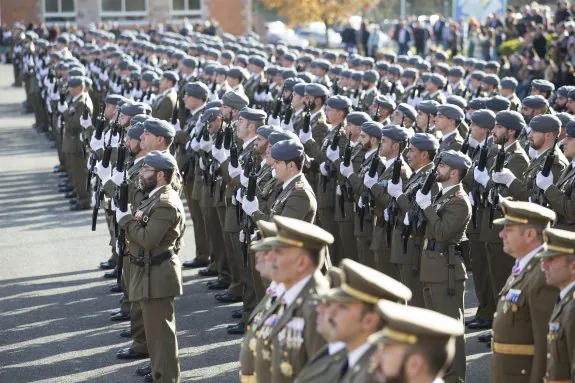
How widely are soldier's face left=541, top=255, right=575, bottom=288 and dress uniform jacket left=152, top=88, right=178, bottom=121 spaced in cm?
967

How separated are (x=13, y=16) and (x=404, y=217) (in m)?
45.0

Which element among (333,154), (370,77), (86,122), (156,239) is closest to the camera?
(156,239)

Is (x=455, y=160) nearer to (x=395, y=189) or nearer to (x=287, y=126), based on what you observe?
(x=395, y=189)

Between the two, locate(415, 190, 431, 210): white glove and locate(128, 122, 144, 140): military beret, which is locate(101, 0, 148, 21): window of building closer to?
locate(128, 122, 144, 140): military beret

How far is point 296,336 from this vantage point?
232 inches

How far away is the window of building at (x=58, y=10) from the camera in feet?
172

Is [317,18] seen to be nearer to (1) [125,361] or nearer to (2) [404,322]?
(1) [125,361]

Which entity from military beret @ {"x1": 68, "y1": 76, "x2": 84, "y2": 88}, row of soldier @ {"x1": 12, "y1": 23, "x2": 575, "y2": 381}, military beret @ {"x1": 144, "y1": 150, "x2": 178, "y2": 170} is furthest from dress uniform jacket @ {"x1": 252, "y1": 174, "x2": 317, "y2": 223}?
military beret @ {"x1": 68, "y1": 76, "x2": 84, "y2": 88}

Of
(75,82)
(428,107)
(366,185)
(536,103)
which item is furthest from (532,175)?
(75,82)

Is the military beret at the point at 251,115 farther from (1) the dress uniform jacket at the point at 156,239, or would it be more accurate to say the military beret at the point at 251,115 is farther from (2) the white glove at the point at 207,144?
(1) the dress uniform jacket at the point at 156,239

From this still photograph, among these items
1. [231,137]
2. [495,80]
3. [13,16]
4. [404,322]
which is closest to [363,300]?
[404,322]

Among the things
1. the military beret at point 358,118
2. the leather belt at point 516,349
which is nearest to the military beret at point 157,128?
the military beret at point 358,118

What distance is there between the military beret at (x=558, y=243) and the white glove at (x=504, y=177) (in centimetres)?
369

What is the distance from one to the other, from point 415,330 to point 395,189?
5.35 meters
